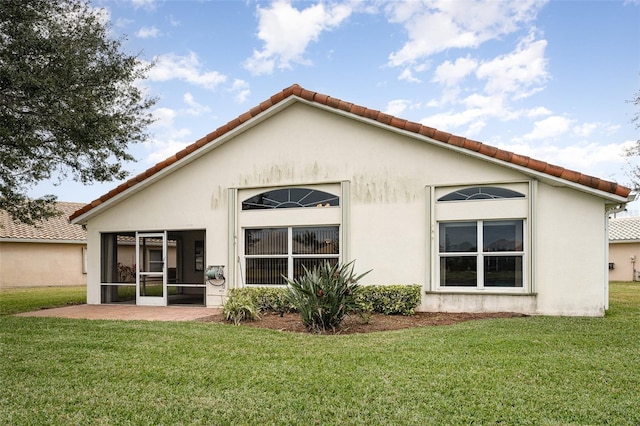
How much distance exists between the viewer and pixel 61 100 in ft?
42.3

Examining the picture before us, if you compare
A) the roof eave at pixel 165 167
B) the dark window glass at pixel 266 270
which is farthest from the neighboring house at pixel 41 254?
the dark window glass at pixel 266 270

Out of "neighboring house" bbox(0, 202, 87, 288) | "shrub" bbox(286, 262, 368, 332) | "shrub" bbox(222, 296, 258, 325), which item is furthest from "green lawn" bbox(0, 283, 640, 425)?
"neighboring house" bbox(0, 202, 87, 288)

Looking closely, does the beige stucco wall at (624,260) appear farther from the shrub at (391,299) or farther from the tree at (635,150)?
the shrub at (391,299)

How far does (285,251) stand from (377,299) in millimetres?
3150

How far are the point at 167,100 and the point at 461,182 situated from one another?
9810 millimetres

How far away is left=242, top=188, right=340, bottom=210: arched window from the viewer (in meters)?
14.0

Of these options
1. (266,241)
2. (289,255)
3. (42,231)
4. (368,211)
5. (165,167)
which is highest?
(165,167)

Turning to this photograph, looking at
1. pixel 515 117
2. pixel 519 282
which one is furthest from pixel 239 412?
pixel 515 117

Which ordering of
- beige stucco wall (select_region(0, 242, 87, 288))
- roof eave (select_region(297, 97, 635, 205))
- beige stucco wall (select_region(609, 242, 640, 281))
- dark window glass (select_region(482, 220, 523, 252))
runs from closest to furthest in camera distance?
roof eave (select_region(297, 97, 635, 205))
dark window glass (select_region(482, 220, 523, 252))
beige stucco wall (select_region(0, 242, 87, 288))
beige stucco wall (select_region(609, 242, 640, 281))

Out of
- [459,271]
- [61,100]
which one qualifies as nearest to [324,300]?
[459,271]

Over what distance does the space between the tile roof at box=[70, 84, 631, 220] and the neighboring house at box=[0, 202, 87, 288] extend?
14.7 metres

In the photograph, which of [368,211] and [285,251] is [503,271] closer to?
[368,211]

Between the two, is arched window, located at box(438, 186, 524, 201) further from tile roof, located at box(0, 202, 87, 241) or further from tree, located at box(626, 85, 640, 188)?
tile roof, located at box(0, 202, 87, 241)

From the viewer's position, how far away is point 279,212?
14.4 m
